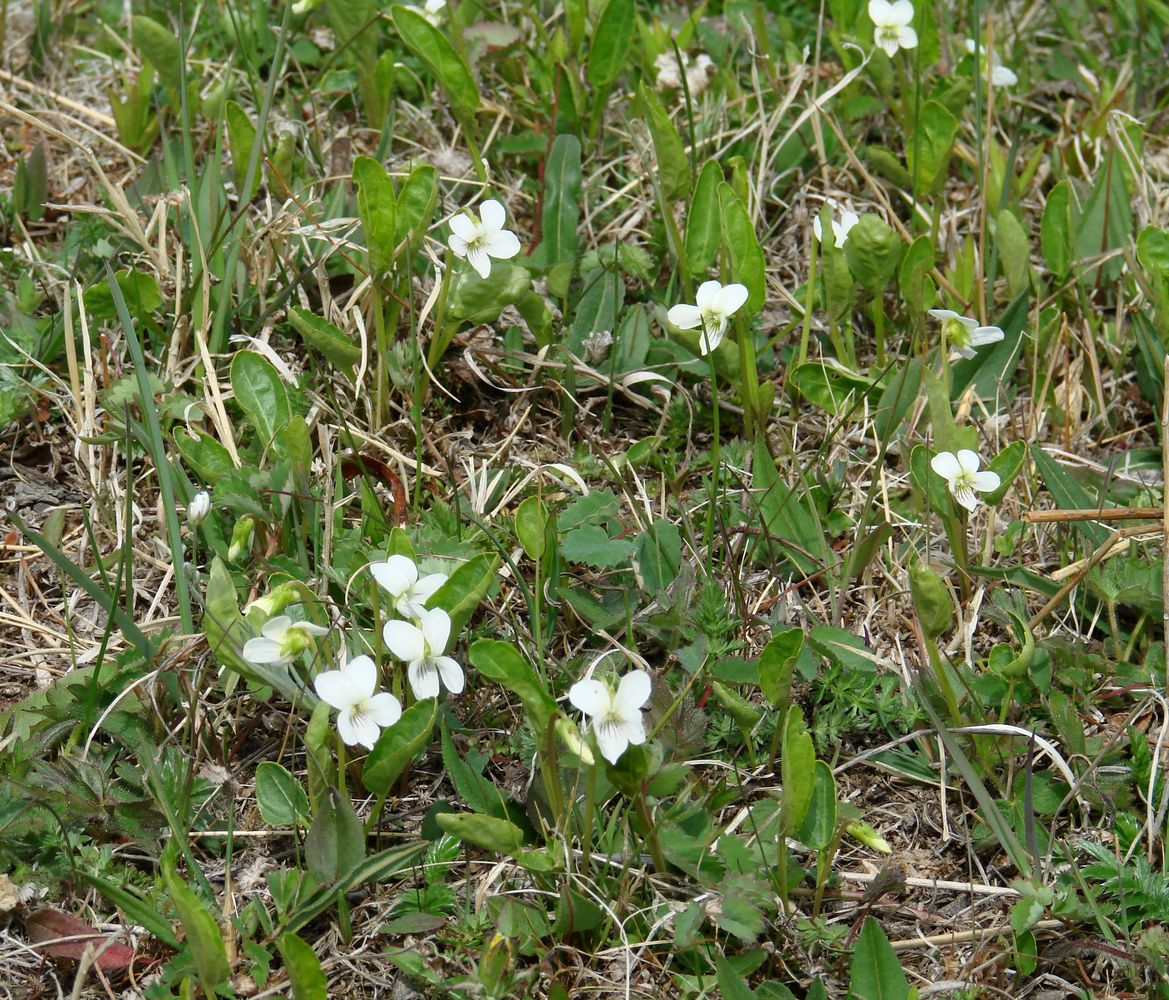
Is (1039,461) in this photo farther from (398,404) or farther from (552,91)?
(552,91)

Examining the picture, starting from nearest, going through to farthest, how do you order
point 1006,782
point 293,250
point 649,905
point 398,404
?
point 649,905, point 1006,782, point 398,404, point 293,250

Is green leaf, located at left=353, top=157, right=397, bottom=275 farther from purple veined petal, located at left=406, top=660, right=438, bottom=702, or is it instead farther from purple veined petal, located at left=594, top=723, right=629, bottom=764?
purple veined petal, located at left=594, top=723, right=629, bottom=764

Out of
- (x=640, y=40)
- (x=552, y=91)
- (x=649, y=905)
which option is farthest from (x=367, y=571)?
(x=640, y=40)

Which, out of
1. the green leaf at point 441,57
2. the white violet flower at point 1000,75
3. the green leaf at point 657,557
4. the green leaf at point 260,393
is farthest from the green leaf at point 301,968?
the white violet flower at point 1000,75

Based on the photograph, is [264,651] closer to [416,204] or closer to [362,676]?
[362,676]

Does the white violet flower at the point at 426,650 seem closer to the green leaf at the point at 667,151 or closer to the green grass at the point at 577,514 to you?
the green grass at the point at 577,514

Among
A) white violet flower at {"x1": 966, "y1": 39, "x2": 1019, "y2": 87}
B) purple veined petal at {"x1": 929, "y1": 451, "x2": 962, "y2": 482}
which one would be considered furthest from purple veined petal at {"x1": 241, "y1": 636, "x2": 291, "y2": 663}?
white violet flower at {"x1": 966, "y1": 39, "x2": 1019, "y2": 87}

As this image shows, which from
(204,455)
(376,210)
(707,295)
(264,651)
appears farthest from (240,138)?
(264,651)
